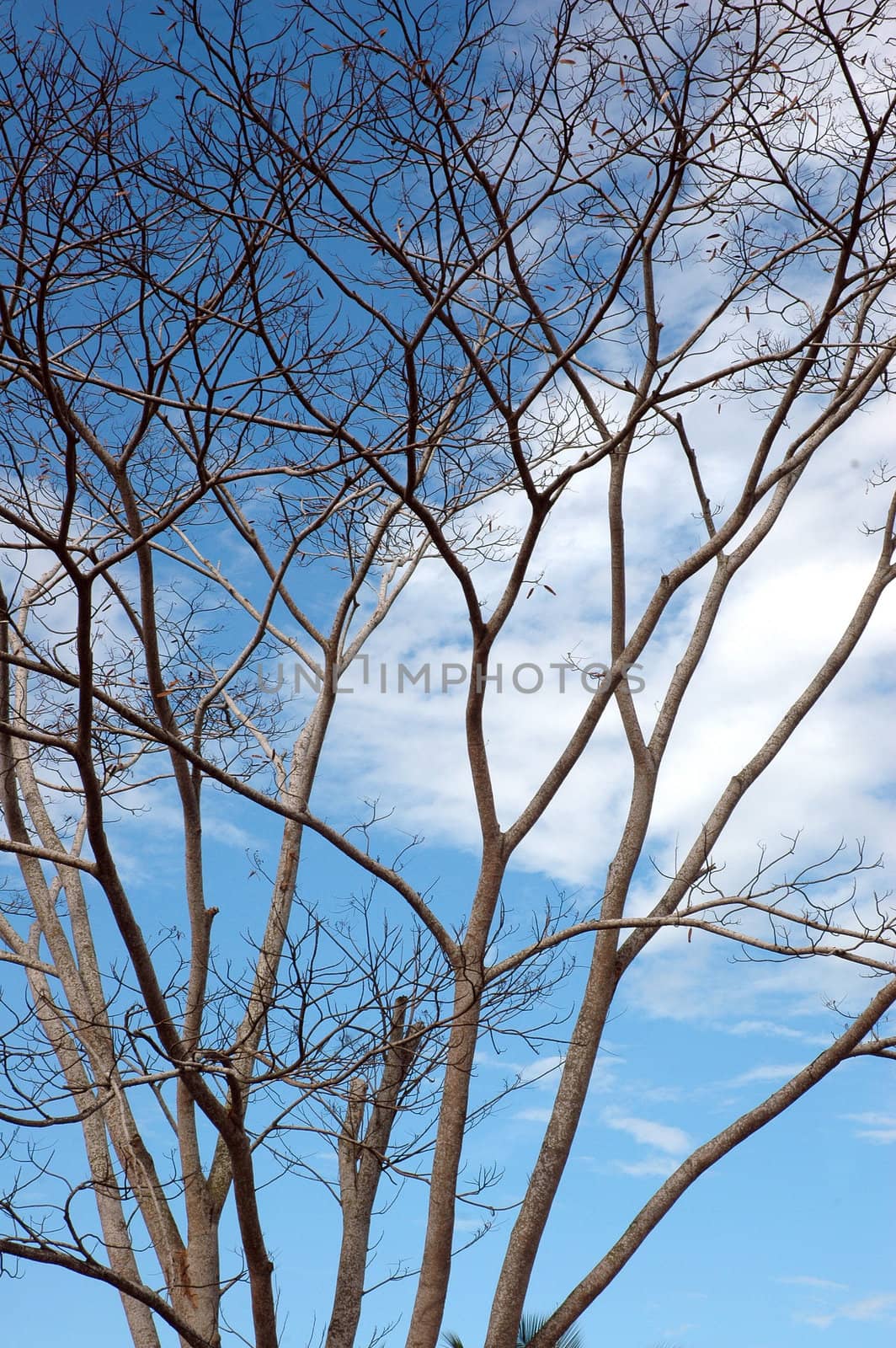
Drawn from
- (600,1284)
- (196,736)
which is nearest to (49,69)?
(196,736)

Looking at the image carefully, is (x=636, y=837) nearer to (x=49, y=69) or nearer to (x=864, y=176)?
(x=864, y=176)

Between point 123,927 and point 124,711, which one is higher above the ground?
point 124,711

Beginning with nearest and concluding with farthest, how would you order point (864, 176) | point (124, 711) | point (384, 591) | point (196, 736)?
point (124, 711) < point (864, 176) < point (196, 736) < point (384, 591)

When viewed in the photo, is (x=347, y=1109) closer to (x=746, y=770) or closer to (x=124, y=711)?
(x=124, y=711)

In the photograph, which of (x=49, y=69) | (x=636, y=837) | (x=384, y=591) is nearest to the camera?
(x=49, y=69)

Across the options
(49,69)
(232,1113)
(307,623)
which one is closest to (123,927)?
(232,1113)

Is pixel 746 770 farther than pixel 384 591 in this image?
No

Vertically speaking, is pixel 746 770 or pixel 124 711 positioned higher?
pixel 746 770

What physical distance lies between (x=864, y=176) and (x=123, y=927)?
4600mm

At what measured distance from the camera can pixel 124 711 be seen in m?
4.62

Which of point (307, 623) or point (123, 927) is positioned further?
point (307, 623)

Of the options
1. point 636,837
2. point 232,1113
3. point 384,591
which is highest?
point 384,591

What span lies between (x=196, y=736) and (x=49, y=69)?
9.76 feet

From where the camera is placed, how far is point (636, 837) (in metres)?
6.11
